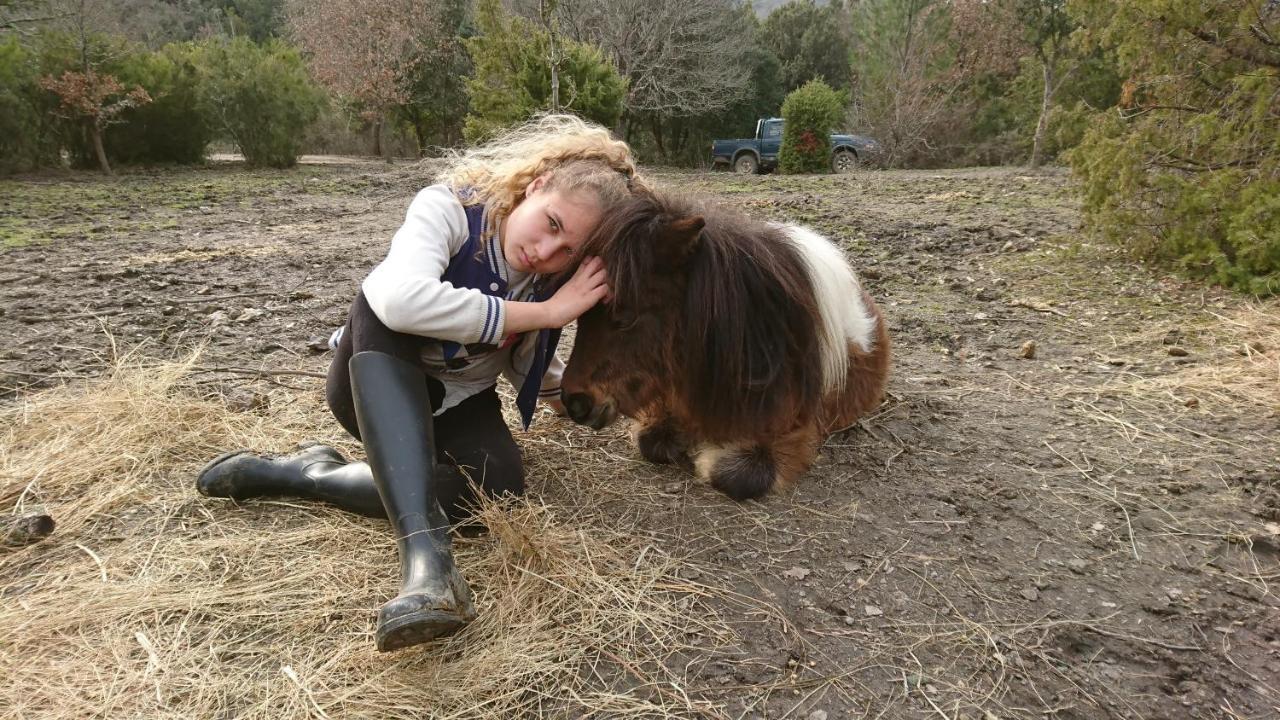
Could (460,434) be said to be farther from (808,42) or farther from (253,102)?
(808,42)

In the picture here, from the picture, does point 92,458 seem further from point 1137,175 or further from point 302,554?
point 1137,175

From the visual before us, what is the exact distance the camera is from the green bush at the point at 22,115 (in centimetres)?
1272

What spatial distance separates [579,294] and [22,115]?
54.4 ft

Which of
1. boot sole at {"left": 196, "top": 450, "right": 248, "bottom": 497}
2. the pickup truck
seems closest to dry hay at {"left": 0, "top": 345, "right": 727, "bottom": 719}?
boot sole at {"left": 196, "top": 450, "right": 248, "bottom": 497}

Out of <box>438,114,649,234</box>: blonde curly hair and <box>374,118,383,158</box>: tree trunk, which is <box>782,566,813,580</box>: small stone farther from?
<box>374,118,383,158</box>: tree trunk

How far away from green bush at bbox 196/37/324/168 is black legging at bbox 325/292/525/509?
683 inches

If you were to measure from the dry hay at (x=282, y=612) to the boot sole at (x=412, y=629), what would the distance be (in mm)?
106

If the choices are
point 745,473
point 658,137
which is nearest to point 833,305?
point 745,473

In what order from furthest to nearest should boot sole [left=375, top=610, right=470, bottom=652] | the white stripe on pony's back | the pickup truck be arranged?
the pickup truck < the white stripe on pony's back < boot sole [left=375, top=610, right=470, bottom=652]

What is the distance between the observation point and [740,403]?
93.8 inches

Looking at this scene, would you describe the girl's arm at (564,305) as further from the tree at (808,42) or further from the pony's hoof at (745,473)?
the tree at (808,42)

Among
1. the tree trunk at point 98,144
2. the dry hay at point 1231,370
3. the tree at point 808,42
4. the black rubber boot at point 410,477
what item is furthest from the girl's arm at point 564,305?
the tree at point 808,42

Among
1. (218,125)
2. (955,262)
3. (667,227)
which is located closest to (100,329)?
(667,227)

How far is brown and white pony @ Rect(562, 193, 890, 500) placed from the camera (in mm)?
2135
